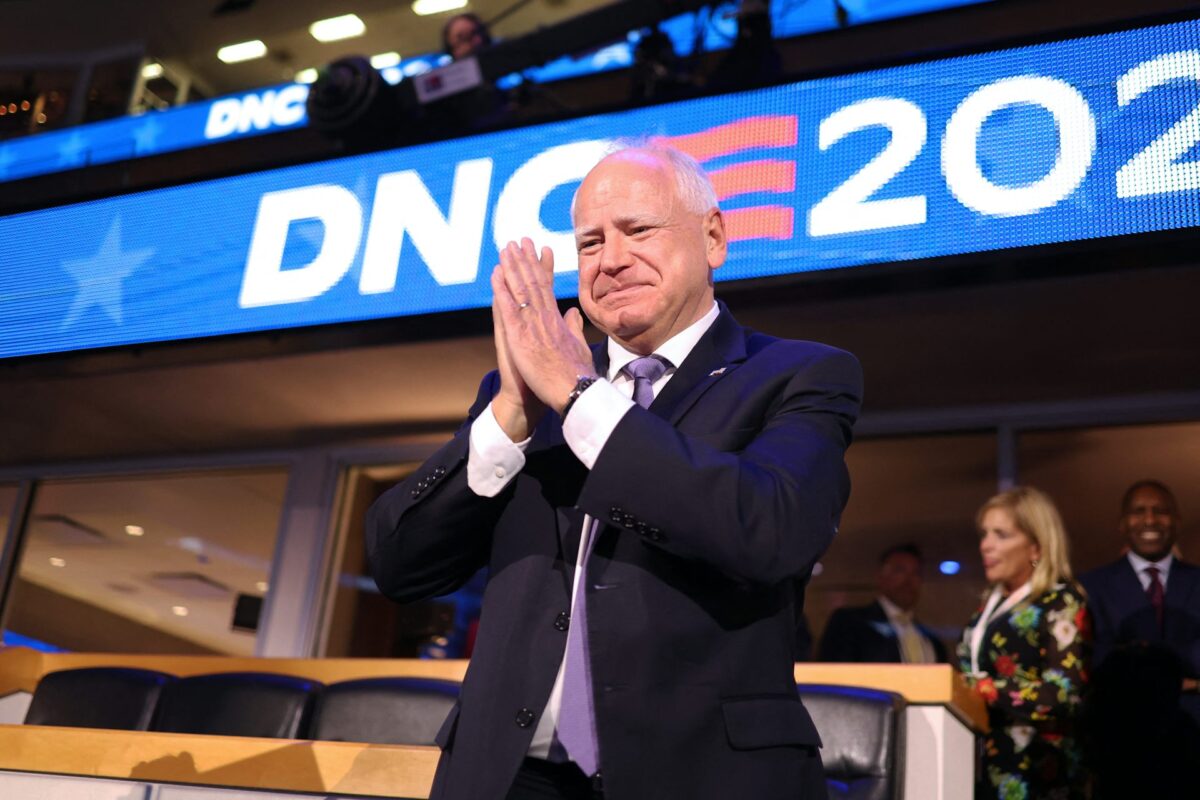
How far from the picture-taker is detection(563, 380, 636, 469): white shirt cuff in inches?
43.1

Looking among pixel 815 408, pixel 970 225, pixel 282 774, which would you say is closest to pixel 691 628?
pixel 815 408

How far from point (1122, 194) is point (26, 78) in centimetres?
616

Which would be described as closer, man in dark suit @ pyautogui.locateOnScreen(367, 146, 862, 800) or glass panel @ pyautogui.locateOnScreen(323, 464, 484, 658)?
man in dark suit @ pyautogui.locateOnScreen(367, 146, 862, 800)

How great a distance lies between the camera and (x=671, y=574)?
1.13m

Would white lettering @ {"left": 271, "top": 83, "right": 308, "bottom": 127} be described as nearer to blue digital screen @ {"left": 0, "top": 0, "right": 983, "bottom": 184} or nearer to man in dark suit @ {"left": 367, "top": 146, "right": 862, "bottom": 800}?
blue digital screen @ {"left": 0, "top": 0, "right": 983, "bottom": 184}

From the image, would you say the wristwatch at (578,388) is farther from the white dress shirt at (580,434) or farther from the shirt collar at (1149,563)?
the shirt collar at (1149,563)

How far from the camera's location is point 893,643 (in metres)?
4.25

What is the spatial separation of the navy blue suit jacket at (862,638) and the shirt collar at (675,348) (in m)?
3.04

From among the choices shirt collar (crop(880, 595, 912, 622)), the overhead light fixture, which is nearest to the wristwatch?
shirt collar (crop(880, 595, 912, 622))

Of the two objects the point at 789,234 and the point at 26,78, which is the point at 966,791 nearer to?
the point at 789,234

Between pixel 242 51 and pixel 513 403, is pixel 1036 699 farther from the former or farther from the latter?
pixel 242 51

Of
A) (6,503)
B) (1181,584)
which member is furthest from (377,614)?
(1181,584)

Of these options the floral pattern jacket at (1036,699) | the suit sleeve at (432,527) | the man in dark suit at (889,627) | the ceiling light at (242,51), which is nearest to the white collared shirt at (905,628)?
the man in dark suit at (889,627)

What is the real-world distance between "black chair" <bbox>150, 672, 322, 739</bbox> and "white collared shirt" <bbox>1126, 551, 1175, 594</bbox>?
256cm
